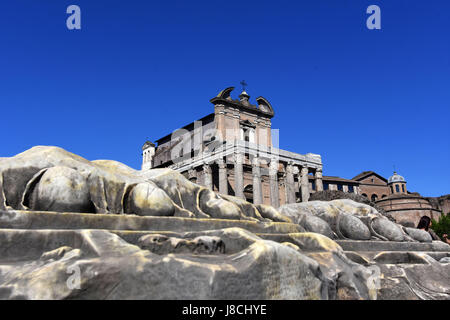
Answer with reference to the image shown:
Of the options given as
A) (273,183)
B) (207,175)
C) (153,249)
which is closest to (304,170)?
(273,183)

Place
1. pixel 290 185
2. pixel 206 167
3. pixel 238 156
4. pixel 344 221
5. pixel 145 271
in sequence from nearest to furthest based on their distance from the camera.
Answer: pixel 145 271, pixel 344 221, pixel 238 156, pixel 206 167, pixel 290 185

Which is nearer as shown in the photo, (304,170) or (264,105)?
(304,170)

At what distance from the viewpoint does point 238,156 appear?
30.8 meters

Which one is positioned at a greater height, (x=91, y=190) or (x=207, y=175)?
(x=207, y=175)

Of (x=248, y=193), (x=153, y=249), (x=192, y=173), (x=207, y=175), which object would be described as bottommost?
(x=153, y=249)

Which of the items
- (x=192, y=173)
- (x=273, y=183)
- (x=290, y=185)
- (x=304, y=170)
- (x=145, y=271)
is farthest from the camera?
(x=304, y=170)

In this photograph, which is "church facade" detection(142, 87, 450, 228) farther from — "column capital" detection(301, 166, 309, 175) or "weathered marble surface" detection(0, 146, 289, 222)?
"weathered marble surface" detection(0, 146, 289, 222)

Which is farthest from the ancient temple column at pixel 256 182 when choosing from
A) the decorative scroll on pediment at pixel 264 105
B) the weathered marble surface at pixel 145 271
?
the weathered marble surface at pixel 145 271

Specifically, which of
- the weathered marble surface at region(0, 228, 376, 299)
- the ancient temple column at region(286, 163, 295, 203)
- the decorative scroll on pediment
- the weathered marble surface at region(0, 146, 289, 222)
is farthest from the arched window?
the weathered marble surface at region(0, 228, 376, 299)

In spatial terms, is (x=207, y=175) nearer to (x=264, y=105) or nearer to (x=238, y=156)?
(x=238, y=156)

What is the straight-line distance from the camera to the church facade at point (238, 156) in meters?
31.3

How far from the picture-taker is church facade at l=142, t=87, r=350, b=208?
31.3 m
